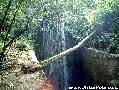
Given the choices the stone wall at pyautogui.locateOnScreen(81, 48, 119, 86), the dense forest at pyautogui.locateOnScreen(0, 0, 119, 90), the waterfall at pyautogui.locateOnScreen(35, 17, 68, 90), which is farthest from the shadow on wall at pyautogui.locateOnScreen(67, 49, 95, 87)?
the stone wall at pyautogui.locateOnScreen(81, 48, 119, 86)

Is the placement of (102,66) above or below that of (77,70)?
above

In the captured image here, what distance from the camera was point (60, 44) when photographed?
416 inches

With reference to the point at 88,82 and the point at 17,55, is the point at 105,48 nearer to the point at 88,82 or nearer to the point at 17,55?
the point at 88,82

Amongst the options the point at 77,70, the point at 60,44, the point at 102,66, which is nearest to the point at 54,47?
the point at 60,44

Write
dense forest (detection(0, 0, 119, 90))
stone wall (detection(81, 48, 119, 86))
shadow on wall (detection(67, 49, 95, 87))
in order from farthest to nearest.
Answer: shadow on wall (detection(67, 49, 95, 87)) → stone wall (detection(81, 48, 119, 86)) → dense forest (detection(0, 0, 119, 90))

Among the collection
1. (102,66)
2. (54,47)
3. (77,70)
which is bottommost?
(77,70)

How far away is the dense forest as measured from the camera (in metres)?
5.68

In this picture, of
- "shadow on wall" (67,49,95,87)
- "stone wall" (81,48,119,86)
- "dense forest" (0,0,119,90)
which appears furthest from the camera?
"shadow on wall" (67,49,95,87)

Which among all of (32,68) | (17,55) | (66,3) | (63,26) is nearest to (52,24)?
(63,26)

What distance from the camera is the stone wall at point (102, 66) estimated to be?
26.6ft

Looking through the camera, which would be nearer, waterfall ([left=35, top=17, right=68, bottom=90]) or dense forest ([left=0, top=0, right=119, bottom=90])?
dense forest ([left=0, top=0, right=119, bottom=90])

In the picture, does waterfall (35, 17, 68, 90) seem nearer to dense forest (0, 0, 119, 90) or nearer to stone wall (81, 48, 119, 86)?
dense forest (0, 0, 119, 90)

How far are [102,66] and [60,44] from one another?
248cm

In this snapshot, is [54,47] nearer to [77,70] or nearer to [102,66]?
[77,70]
